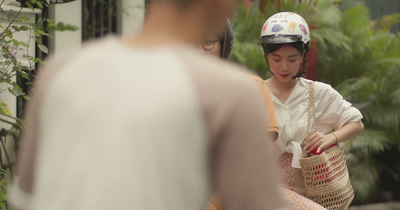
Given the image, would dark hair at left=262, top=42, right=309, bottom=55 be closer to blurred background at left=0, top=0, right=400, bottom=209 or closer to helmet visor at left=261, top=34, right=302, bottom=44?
helmet visor at left=261, top=34, right=302, bottom=44

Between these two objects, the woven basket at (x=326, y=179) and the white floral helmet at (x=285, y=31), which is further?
the white floral helmet at (x=285, y=31)

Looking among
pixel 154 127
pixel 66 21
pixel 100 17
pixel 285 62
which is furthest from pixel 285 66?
pixel 100 17

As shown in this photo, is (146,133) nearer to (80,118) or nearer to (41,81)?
(80,118)

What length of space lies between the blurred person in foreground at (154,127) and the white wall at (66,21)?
6.69m

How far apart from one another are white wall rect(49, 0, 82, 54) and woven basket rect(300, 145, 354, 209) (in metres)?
4.13

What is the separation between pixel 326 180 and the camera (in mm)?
4578

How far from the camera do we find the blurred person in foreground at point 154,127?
5.05 ft

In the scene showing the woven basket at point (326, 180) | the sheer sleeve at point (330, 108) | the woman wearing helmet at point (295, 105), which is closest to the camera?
the woven basket at point (326, 180)

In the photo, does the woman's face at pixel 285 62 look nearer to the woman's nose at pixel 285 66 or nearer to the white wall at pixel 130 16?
the woman's nose at pixel 285 66

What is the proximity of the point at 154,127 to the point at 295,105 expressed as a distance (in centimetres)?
332

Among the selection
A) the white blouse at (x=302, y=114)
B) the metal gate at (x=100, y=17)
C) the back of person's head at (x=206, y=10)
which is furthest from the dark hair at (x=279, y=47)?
the metal gate at (x=100, y=17)

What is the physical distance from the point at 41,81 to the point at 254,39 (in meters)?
9.46

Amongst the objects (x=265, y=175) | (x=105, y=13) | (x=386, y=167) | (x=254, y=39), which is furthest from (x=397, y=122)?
(x=265, y=175)

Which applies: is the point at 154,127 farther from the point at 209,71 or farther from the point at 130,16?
the point at 130,16
